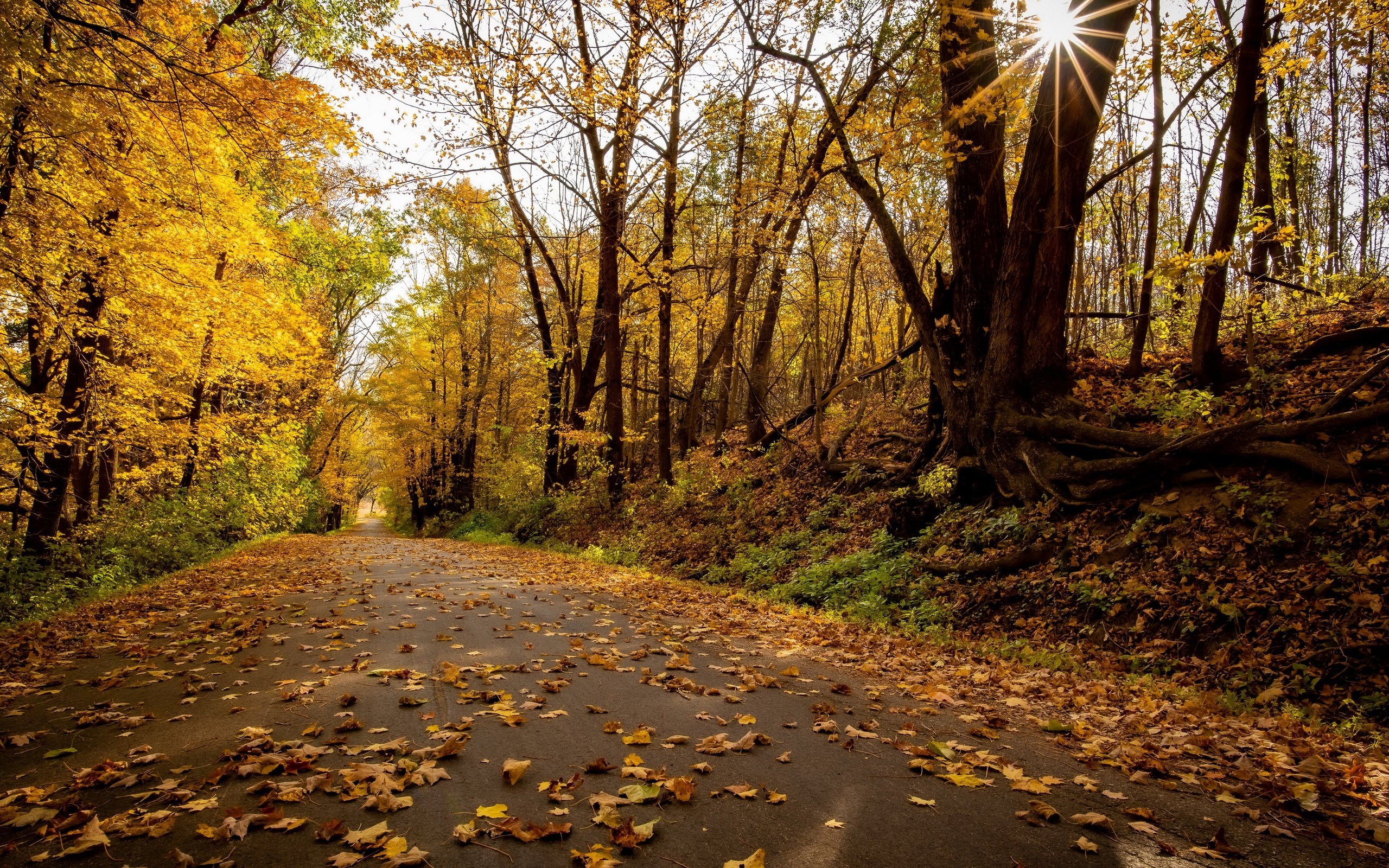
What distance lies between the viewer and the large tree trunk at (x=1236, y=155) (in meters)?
6.75

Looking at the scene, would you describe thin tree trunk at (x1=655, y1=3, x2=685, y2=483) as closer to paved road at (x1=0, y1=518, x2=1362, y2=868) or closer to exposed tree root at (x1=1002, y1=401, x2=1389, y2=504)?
exposed tree root at (x1=1002, y1=401, x2=1389, y2=504)

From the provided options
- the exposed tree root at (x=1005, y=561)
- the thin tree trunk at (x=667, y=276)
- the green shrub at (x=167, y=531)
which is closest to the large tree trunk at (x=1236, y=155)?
the exposed tree root at (x=1005, y=561)

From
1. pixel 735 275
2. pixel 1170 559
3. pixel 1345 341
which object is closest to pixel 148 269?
pixel 735 275

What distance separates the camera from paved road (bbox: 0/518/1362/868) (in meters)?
2.60

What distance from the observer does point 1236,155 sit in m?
6.95

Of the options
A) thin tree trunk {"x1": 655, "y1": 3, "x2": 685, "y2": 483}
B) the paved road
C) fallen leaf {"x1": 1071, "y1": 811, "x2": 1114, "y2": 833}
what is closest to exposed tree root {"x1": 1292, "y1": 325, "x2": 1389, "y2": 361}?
the paved road

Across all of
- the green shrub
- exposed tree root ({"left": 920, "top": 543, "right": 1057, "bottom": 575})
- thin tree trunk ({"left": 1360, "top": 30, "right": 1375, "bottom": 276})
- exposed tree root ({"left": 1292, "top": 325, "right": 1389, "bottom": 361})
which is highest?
thin tree trunk ({"left": 1360, "top": 30, "right": 1375, "bottom": 276})

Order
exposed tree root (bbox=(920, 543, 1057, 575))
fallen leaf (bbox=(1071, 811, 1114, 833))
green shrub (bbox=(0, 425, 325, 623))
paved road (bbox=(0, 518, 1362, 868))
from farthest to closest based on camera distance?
1. green shrub (bbox=(0, 425, 325, 623))
2. exposed tree root (bbox=(920, 543, 1057, 575))
3. fallen leaf (bbox=(1071, 811, 1114, 833))
4. paved road (bbox=(0, 518, 1362, 868))

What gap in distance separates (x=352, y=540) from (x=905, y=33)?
69.8 feet

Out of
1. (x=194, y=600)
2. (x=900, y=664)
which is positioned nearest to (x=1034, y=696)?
(x=900, y=664)

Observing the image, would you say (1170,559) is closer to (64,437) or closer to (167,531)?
(64,437)

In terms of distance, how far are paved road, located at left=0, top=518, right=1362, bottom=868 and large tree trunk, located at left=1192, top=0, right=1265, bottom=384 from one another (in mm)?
6145

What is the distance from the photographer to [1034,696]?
4844 millimetres

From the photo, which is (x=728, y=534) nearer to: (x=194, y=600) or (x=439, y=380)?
(x=194, y=600)
